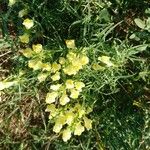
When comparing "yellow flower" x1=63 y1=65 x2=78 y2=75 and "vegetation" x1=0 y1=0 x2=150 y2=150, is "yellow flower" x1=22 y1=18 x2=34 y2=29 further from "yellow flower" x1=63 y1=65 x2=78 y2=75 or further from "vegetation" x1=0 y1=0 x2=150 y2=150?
"yellow flower" x1=63 y1=65 x2=78 y2=75

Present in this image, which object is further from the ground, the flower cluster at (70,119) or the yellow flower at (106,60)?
the yellow flower at (106,60)

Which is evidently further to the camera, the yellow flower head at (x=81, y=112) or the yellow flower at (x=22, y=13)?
the yellow flower at (x=22, y=13)

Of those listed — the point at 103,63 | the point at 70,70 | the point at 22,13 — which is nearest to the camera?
the point at 70,70

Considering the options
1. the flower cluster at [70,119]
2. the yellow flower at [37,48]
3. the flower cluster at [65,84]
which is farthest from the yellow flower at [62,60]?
the flower cluster at [70,119]

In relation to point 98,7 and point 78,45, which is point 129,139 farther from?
point 98,7

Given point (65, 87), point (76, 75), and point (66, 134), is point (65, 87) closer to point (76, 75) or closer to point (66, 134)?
point (76, 75)

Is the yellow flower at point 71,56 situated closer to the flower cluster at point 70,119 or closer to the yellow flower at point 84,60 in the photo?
the yellow flower at point 84,60

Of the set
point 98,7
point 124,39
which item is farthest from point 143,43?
point 98,7

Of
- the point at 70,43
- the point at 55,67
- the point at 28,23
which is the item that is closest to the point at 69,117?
the point at 55,67
